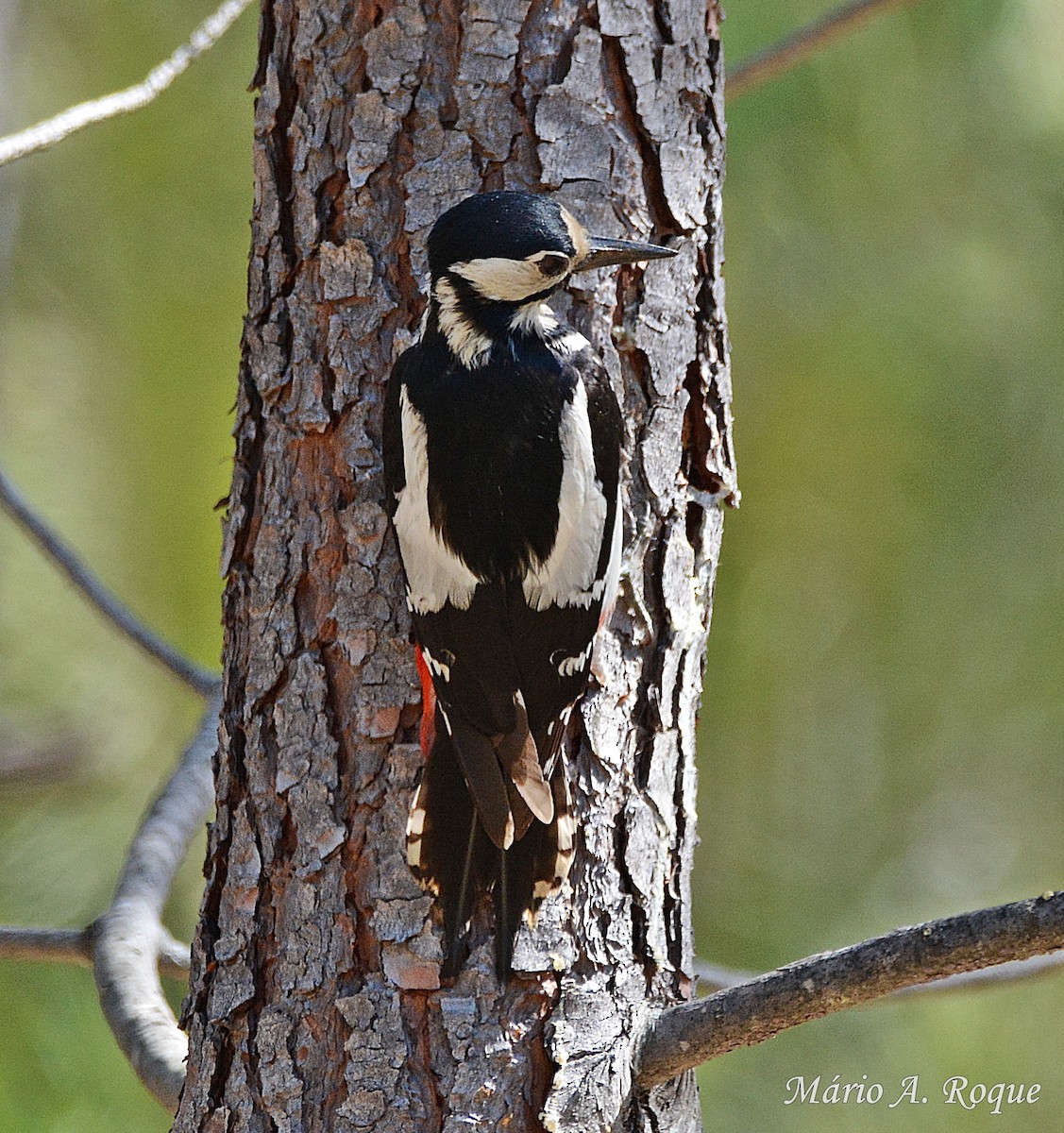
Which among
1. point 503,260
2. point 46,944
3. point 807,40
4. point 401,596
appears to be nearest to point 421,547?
point 401,596

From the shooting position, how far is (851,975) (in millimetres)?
1217

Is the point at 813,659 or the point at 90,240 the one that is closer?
the point at 90,240

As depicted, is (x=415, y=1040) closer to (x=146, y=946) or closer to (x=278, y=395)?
(x=146, y=946)

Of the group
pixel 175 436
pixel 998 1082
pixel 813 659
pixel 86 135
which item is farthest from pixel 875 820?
pixel 86 135

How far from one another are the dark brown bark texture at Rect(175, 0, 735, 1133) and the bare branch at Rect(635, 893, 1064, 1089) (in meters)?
0.08

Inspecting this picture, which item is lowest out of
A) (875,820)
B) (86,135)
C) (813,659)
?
(875,820)

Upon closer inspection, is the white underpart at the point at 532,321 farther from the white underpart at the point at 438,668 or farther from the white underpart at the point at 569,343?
the white underpart at the point at 438,668

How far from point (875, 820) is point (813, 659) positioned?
522mm

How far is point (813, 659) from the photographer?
151 inches

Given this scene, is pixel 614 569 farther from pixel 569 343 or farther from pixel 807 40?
pixel 807 40

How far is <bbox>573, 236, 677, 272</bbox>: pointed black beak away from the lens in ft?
4.91

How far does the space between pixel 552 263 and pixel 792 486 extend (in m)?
2.25

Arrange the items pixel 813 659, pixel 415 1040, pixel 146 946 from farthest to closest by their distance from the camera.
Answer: pixel 813 659, pixel 146 946, pixel 415 1040

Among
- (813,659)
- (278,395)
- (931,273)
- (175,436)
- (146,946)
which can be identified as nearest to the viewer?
(278,395)
